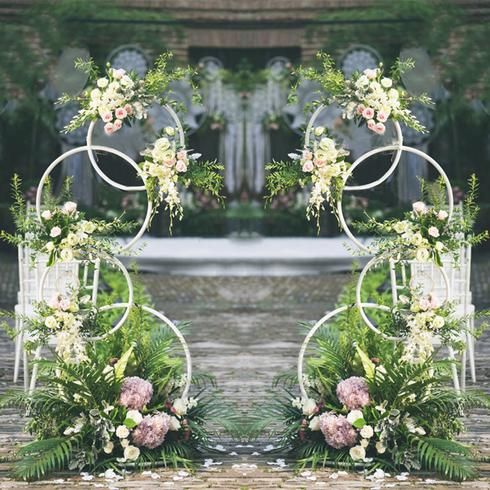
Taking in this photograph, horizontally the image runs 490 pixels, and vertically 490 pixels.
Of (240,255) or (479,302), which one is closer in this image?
(479,302)

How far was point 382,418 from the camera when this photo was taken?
677 centimetres

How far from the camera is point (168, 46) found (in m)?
17.8

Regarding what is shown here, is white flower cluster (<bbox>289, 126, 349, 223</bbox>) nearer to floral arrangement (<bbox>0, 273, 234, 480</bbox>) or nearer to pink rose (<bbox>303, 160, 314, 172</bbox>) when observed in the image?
pink rose (<bbox>303, 160, 314, 172</bbox>)

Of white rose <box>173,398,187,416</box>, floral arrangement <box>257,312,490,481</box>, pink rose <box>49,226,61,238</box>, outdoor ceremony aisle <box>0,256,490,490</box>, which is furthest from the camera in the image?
white rose <box>173,398,187,416</box>

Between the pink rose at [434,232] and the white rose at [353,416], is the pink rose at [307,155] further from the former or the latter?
the white rose at [353,416]

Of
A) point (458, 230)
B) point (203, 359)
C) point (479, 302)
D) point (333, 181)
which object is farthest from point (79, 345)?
point (479, 302)

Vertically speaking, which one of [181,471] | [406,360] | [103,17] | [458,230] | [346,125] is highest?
[103,17]

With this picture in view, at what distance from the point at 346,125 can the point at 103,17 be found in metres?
3.77

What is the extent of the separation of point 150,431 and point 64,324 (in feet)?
2.42

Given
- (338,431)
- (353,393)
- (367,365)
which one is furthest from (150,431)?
(367,365)

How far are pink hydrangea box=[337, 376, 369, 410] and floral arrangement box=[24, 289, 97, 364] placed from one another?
4.62 ft

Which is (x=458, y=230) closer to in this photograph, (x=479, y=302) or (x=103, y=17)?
(x=479, y=302)

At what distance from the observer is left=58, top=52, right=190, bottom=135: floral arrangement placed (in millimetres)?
6852

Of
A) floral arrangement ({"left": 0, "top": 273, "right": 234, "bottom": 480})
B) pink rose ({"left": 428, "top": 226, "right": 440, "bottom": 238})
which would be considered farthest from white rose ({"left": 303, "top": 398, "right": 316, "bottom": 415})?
pink rose ({"left": 428, "top": 226, "right": 440, "bottom": 238})
